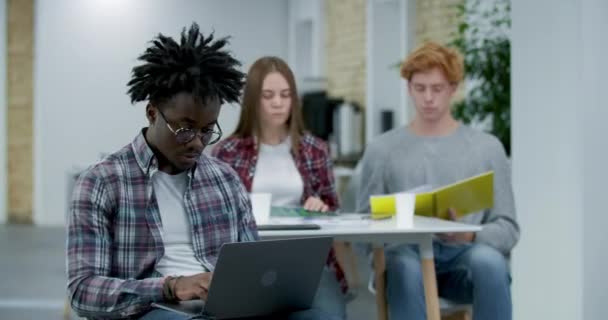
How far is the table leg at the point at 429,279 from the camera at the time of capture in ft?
9.57

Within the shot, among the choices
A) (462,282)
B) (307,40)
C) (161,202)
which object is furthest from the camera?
(307,40)

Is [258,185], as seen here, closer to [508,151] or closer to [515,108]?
[515,108]

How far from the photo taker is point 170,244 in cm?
222

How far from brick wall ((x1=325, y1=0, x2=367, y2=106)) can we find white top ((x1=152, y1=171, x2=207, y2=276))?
22.0 feet

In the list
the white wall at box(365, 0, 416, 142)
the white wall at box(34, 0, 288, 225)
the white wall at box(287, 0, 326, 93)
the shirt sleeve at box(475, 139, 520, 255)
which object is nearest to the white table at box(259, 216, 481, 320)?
the shirt sleeve at box(475, 139, 520, 255)

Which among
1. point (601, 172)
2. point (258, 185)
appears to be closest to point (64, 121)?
point (258, 185)

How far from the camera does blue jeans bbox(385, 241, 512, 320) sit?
3002mm

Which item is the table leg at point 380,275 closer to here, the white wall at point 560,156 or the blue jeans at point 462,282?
the blue jeans at point 462,282

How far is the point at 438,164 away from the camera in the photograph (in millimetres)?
3340

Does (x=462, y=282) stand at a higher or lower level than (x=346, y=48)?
lower

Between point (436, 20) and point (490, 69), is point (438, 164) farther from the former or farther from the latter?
point (436, 20)

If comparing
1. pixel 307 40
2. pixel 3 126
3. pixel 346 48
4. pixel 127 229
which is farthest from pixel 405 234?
pixel 3 126

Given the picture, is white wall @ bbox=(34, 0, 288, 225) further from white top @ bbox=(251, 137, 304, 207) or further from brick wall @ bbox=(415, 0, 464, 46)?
brick wall @ bbox=(415, 0, 464, 46)

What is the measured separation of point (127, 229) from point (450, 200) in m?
1.25
